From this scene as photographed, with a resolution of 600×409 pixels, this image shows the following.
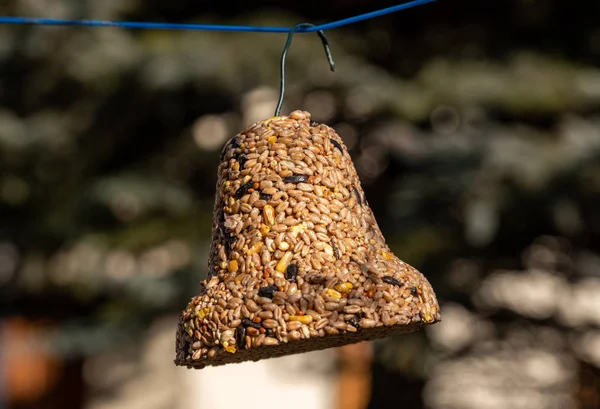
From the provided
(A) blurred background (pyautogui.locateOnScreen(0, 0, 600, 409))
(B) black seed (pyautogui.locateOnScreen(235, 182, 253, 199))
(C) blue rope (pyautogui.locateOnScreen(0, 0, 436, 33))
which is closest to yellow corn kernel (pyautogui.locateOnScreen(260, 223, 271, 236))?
(B) black seed (pyautogui.locateOnScreen(235, 182, 253, 199))

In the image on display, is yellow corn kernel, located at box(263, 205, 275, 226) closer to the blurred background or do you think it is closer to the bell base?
the bell base

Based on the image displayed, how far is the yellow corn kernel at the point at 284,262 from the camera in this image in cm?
220

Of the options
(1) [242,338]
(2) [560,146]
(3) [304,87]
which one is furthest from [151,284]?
(1) [242,338]

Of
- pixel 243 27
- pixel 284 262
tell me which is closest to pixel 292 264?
pixel 284 262

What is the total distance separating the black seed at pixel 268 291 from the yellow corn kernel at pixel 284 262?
0.05m

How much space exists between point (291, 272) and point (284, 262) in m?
0.03

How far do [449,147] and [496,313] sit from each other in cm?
124

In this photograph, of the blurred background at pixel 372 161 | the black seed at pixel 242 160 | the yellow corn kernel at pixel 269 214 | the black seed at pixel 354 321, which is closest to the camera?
the black seed at pixel 354 321

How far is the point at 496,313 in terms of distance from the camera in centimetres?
591

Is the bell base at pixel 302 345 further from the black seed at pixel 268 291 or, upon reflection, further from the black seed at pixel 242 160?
the black seed at pixel 242 160

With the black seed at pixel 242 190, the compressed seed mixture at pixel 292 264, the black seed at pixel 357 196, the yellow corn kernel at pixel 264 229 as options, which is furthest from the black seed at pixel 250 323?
the black seed at pixel 357 196

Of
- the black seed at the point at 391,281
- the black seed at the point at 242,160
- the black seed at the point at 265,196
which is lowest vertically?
the black seed at the point at 391,281

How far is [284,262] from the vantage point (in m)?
2.21

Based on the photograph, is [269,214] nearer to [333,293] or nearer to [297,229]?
[297,229]
